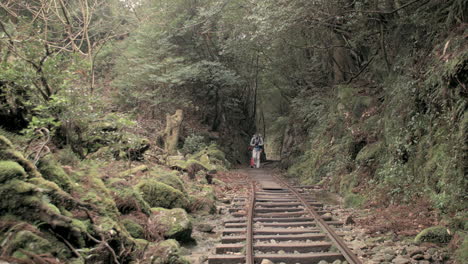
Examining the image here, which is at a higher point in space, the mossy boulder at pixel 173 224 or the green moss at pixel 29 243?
the green moss at pixel 29 243

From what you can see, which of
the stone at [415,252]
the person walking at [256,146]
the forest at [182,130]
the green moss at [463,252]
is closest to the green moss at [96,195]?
the forest at [182,130]

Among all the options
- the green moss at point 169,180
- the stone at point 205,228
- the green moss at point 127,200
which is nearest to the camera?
the green moss at point 127,200

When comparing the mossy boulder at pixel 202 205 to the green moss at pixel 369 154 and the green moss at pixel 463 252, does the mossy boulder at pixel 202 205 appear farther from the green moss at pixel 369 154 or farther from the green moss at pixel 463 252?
the green moss at pixel 463 252

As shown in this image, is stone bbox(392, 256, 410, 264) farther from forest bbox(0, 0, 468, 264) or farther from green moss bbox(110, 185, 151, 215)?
green moss bbox(110, 185, 151, 215)

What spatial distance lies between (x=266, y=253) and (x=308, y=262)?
708mm

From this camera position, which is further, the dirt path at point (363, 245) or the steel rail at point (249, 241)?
the dirt path at point (363, 245)

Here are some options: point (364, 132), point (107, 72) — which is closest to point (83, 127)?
point (364, 132)

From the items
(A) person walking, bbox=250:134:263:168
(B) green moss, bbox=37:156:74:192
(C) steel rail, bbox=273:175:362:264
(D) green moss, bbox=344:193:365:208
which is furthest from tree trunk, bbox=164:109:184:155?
(B) green moss, bbox=37:156:74:192

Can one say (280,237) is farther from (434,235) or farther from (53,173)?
(53,173)

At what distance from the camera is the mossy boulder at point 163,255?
185 inches

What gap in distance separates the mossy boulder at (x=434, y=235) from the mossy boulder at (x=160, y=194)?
511cm

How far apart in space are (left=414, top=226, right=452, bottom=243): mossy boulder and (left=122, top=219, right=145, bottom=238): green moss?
4776mm

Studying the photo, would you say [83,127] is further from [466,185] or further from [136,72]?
[136,72]

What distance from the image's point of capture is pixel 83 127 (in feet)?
27.5
